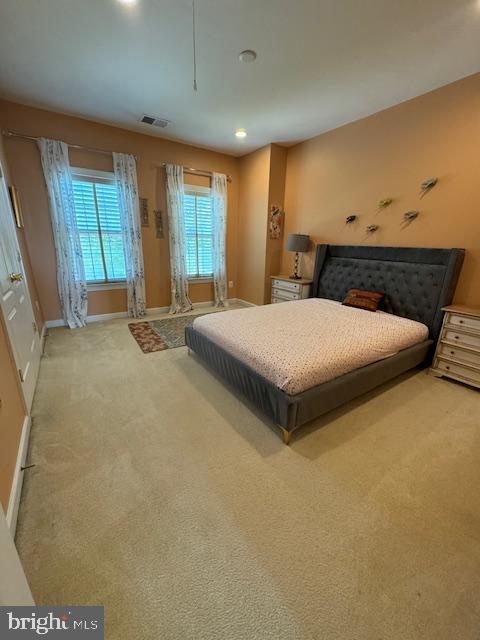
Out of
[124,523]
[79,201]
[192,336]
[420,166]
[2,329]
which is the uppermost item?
[420,166]

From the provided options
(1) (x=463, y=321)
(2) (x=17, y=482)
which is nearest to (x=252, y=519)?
(2) (x=17, y=482)

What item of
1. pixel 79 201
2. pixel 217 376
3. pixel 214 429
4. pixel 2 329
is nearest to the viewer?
pixel 2 329

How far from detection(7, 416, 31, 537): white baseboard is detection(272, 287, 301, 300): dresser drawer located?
3.61 meters

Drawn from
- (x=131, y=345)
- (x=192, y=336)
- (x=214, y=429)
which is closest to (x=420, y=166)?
(x=192, y=336)

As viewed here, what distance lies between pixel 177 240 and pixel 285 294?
6.88ft

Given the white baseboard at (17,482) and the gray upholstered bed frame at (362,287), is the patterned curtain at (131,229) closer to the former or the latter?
the gray upholstered bed frame at (362,287)

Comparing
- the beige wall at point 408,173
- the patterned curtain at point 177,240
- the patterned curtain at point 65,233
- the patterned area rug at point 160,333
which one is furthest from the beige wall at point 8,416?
the beige wall at point 408,173

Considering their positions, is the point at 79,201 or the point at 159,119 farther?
the point at 79,201

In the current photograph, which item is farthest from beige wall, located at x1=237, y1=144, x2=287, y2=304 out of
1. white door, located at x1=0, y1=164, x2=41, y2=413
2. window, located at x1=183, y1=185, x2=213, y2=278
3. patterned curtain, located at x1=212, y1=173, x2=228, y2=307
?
white door, located at x1=0, y1=164, x2=41, y2=413

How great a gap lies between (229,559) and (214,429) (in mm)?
847

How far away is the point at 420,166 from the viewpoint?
2891 millimetres

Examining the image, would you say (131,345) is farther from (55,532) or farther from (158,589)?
(158,589)

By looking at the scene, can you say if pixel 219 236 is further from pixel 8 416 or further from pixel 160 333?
pixel 8 416

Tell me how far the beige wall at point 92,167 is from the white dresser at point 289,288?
1.65m
